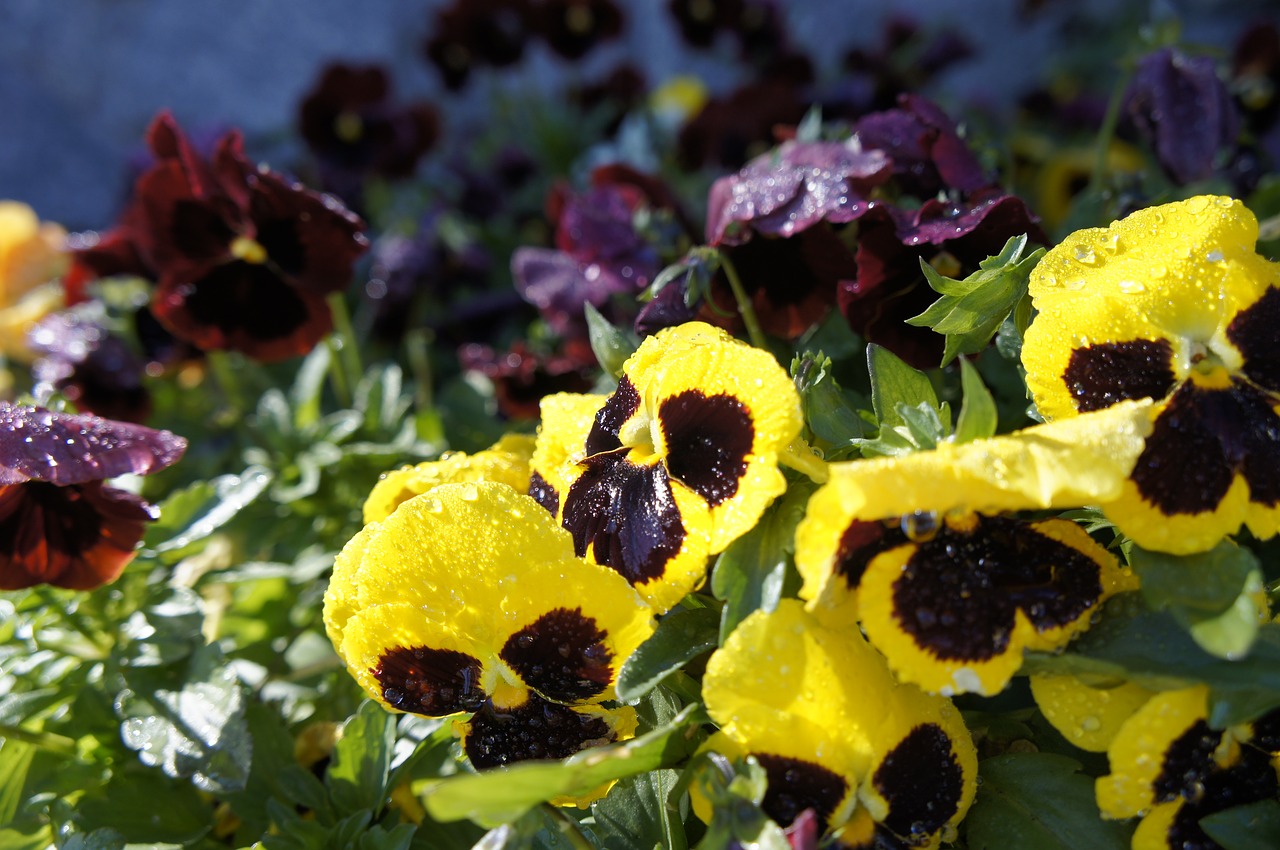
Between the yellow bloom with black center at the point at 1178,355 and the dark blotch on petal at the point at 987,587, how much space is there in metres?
0.05

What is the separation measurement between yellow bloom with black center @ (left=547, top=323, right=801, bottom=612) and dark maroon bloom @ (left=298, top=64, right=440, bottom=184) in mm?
1579

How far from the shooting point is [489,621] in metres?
0.74

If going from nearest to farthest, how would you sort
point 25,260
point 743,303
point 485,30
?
point 743,303 → point 25,260 → point 485,30

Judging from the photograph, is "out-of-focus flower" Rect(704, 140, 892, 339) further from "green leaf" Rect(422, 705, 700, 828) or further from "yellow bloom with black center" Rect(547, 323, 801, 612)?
"green leaf" Rect(422, 705, 700, 828)

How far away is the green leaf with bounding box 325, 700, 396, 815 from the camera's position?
876 millimetres

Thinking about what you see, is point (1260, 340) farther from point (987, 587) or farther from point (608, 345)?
point (608, 345)

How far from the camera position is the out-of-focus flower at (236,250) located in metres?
1.20

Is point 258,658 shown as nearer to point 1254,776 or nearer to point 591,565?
point 591,565

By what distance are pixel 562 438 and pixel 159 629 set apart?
0.47m

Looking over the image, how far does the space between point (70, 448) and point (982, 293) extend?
0.68 metres

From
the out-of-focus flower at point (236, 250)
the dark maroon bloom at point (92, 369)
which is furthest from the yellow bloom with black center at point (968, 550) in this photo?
the dark maroon bloom at point (92, 369)

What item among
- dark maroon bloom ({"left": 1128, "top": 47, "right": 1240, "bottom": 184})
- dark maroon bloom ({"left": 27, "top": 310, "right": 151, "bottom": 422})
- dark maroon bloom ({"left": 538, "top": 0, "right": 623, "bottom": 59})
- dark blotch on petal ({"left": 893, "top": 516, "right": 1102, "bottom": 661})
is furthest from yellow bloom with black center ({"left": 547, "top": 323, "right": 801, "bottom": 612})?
dark maroon bloom ({"left": 538, "top": 0, "right": 623, "bottom": 59})

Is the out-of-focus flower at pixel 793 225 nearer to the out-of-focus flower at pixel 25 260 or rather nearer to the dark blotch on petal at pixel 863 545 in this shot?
the dark blotch on petal at pixel 863 545

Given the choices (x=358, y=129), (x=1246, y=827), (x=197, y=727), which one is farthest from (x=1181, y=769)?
(x=358, y=129)
